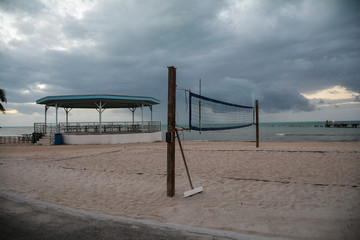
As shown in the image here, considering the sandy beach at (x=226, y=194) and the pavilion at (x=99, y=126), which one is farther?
the pavilion at (x=99, y=126)

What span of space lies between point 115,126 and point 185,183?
19266mm

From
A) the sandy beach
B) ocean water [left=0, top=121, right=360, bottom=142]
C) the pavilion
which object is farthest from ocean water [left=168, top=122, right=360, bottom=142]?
the sandy beach

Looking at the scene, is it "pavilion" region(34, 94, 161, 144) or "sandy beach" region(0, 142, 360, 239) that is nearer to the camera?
"sandy beach" region(0, 142, 360, 239)

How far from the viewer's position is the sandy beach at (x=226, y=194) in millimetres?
4383

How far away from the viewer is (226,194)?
6.19m

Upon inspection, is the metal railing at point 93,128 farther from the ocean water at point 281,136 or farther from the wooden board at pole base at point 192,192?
the wooden board at pole base at point 192,192

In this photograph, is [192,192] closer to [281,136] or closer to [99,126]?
[99,126]

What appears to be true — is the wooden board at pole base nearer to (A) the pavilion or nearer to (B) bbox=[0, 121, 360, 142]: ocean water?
(B) bbox=[0, 121, 360, 142]: ocean water

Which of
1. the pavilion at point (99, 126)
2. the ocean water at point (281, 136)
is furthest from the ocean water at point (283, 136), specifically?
the pavilion at point (99, 126)

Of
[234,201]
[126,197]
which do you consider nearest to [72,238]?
[126,197]

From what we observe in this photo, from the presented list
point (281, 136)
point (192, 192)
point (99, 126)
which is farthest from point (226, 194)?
point (281, 136)

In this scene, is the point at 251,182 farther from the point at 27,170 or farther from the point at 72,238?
the point at 27,170

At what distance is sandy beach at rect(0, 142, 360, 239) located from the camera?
4.38 meters

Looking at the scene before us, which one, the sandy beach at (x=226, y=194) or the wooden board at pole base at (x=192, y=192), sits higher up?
the wooden board at pole base at (x=192, y=192)
